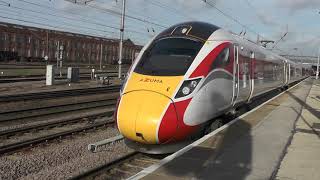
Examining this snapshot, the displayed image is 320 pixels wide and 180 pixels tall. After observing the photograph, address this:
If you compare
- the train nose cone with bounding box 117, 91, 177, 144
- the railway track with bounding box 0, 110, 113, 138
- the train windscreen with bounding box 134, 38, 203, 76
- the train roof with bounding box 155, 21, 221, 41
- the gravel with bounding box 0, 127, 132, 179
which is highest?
the train roof with bounding box 155, 21, 221, 41

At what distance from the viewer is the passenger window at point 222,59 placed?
10.1 m

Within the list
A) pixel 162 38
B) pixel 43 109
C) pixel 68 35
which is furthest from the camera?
pixel 68 35

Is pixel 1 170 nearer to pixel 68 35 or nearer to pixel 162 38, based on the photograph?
pixel 162 38

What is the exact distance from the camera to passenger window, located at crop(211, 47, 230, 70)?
10.1 meters

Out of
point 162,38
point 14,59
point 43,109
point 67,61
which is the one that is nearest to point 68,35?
point 67,61

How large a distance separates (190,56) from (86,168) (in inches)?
126

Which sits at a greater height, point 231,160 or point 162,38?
point 162,38

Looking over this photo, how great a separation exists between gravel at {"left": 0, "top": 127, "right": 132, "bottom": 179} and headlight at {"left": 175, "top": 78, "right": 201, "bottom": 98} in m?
2.18

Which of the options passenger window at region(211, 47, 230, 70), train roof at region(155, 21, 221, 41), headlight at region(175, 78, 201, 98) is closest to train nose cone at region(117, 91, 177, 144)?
headlight at region(175, 78, 201, 98)

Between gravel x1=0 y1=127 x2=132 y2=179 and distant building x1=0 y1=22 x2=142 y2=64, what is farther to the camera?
distant building x1=0 y1=22 x2=142 y2=64

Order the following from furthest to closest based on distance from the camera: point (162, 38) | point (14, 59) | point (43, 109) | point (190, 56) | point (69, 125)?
point (14, 59) → point (43, 109) → point (69, 125) → point (162, 38) → point (190, 56)

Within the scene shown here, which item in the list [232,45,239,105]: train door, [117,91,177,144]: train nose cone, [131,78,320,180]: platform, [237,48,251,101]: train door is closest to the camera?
[131,78,320,180]: platform

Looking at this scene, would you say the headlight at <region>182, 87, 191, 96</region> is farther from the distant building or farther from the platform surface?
the distant building

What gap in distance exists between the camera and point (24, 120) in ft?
50.3
